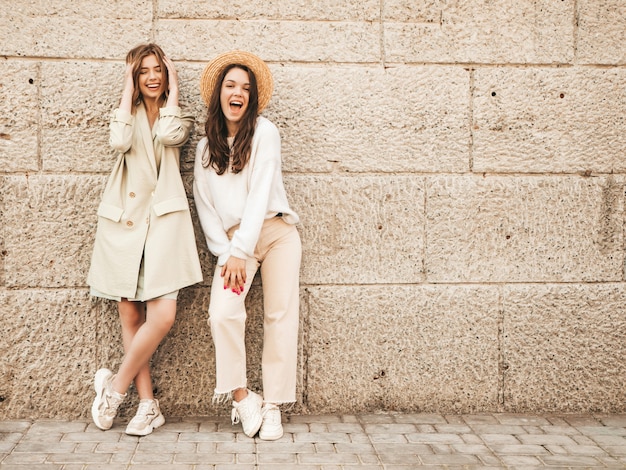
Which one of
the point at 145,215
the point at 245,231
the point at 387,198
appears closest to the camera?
the point at 245,231

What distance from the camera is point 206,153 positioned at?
12.9 ft

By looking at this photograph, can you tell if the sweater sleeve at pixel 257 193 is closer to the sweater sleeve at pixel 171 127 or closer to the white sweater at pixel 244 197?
the white sweater at pixel 244 197

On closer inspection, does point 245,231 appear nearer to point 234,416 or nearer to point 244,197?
point 244,197

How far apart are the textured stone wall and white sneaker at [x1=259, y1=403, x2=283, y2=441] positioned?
1.22 feet

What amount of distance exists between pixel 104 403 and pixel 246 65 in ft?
6.96

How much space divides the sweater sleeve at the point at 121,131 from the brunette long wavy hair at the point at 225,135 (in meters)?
0.44

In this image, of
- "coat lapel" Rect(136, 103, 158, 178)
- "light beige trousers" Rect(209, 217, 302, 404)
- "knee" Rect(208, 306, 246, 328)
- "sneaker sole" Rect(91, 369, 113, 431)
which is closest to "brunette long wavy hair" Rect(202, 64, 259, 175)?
"coat lapel" Rect(136, 103, 158, 178)

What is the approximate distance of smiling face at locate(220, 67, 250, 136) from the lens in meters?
3.82

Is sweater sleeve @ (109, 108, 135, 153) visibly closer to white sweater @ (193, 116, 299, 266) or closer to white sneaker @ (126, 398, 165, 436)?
white sweater @ (193, 116, 299, 266)

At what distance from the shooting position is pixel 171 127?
12.3ft

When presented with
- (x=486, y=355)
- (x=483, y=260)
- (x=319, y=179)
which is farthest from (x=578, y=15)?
(x=486, y=355)

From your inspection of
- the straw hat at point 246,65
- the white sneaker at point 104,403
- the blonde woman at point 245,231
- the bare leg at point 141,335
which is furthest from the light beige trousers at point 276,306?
the straw hat at point 246,65

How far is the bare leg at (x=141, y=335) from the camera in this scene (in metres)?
3.83

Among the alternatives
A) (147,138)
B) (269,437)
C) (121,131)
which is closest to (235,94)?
(147,138)
